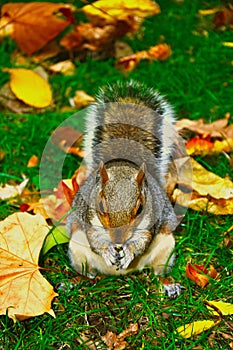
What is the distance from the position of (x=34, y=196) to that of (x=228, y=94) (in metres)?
1.29

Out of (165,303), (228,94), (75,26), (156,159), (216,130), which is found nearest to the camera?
(165,303)

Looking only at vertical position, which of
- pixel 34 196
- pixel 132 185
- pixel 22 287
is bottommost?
pixel 34 196

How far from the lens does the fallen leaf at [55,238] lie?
2.23 metres

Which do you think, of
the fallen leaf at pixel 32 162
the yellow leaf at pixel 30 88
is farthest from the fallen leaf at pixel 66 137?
the yellow leaf at pixel 30 88

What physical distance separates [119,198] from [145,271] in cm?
50

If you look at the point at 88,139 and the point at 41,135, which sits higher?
the point at 88,139

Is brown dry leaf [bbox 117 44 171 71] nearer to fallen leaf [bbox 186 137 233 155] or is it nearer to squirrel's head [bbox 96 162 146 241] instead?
fallen leaf [bbox 186 137 233 155]

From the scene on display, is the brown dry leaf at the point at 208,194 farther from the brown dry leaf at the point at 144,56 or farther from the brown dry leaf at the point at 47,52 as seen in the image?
the brown dry leaf at the point at 47,52

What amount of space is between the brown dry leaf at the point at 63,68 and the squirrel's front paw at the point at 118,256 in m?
1.81

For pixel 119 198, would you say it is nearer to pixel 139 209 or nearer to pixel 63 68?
pixel 139 209

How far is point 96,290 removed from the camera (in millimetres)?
2129

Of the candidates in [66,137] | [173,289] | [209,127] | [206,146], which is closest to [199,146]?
[206,146]

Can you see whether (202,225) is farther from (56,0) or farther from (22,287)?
(56,0)

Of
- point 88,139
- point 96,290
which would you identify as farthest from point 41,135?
point 96,290
